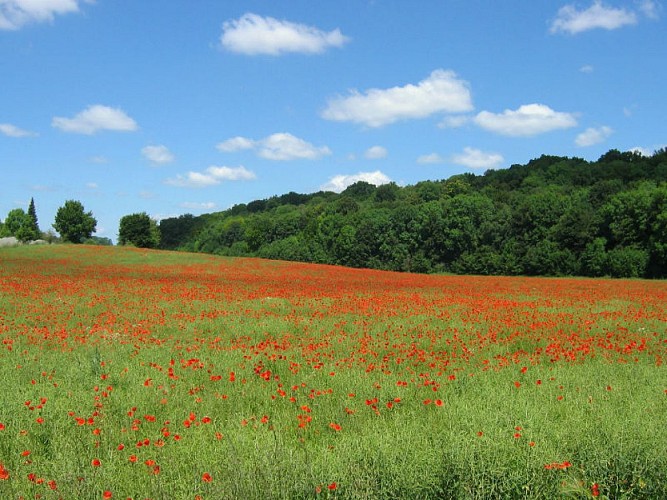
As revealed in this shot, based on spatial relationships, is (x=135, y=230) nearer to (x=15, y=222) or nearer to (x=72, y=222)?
(x=72, y=222)

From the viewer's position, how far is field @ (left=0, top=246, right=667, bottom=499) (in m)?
4.36

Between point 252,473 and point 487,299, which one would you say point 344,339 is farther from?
point 487,299

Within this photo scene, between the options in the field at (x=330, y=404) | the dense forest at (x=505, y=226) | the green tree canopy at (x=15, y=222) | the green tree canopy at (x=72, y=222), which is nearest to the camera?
the field at (x=330, y=404)

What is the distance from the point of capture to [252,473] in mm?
4336

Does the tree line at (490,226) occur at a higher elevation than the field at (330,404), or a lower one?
higher

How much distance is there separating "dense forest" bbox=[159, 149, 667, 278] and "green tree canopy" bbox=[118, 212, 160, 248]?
65.6ft

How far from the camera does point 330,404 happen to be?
695 cm

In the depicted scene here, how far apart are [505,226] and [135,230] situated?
63541 mm

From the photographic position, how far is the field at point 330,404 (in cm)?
436

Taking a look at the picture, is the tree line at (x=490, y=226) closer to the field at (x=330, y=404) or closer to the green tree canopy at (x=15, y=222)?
the green tree canopy at (x=15, y=222)

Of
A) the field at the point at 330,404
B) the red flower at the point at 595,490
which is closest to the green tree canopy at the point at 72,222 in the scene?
the field at the point at 330,404

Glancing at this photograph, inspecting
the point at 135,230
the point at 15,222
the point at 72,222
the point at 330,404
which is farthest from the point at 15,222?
the point at 330,404

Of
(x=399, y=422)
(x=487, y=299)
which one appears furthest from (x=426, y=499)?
(x=487, y=299)

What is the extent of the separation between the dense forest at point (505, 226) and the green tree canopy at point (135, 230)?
20.0 metres
